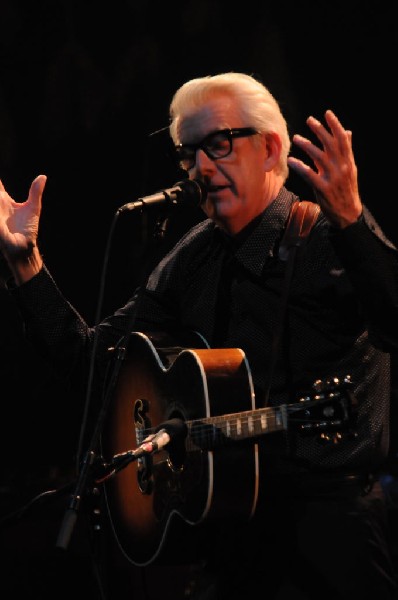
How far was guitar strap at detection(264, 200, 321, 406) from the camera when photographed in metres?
2.26

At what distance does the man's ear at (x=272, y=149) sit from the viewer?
272cm

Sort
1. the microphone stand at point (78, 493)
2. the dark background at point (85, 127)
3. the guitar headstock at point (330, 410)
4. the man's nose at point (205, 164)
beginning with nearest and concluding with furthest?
the microphone stand at point (78, 493) → the guitar headstock at point (330, 410) → the man's nose at point (205, 164) → the dark background at point (85, 127)

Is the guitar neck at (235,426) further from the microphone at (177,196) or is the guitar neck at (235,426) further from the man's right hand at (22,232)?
the man's right hand at (22,232)

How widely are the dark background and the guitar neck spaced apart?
1.81 m

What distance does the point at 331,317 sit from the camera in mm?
2320

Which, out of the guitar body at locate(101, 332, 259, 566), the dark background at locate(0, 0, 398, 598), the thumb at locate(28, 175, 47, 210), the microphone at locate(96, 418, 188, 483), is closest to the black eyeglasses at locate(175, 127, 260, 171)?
the thumb at locate(28, 175, 47, 210)

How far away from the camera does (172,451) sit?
2.45 meters

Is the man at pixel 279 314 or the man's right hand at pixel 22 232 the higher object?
the man's right hand at pixel 22 232

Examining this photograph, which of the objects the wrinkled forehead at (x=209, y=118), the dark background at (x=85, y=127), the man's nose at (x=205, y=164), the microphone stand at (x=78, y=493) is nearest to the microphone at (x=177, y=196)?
the man's nose at (x=205, y=164)

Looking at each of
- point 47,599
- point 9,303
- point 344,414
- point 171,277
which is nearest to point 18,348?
point 9,303

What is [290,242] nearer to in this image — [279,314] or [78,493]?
[279,314]

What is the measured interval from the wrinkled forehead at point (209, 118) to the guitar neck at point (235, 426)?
2.98 feet

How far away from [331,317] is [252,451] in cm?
42

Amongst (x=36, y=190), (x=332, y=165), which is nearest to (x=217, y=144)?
(x=36, y=190)
